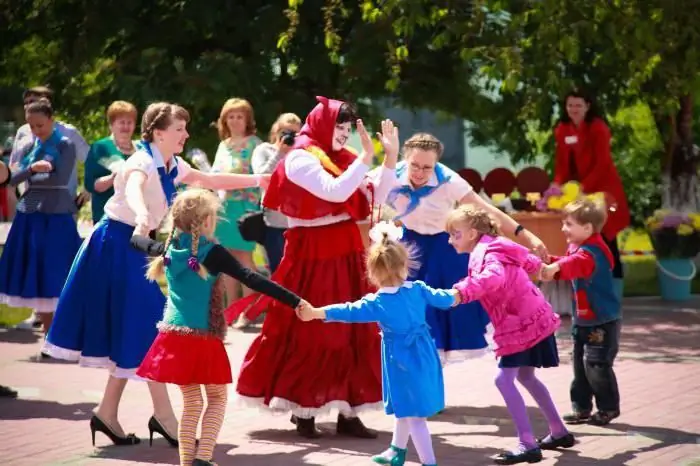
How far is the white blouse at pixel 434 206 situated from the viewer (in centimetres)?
829

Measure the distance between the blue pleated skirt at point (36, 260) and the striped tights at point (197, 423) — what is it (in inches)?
174

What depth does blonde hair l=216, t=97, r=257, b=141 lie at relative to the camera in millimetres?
12062

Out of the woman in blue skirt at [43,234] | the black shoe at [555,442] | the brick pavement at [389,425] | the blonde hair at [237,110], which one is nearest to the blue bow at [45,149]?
the woman in blue skirt at [43,234]

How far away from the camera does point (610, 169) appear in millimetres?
12875

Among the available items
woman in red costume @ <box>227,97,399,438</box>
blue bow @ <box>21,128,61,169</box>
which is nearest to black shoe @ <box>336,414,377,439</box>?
woman in red costume @ <box>227,97,399,438</box>

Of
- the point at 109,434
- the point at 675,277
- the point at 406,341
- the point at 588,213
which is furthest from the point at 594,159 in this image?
the point at 406,341

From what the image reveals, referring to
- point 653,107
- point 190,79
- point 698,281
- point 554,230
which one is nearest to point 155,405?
point 190,79

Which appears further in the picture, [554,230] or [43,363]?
[554,230]

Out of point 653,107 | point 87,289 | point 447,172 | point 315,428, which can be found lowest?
point 315,428

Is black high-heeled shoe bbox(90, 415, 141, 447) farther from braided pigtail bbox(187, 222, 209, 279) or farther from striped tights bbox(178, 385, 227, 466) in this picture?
braided pigtail bbox(187, 222, 209, 279)

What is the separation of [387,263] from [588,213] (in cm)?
179

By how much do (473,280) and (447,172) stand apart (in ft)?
5.48

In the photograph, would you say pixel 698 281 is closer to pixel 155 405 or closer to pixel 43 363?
pixel 43 363

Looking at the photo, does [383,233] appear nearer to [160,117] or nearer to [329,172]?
[329,172]
